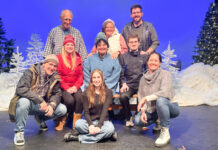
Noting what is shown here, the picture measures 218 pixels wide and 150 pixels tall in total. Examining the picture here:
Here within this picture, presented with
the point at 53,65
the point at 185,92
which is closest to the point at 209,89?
the point at 185,92

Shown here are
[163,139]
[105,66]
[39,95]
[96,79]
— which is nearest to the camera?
[163,139]

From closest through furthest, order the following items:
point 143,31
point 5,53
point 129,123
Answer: point 129,123 → point 143,31 → point 5,53

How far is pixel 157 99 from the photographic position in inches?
118

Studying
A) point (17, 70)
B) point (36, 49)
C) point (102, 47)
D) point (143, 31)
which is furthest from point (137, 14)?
point (36, 49)

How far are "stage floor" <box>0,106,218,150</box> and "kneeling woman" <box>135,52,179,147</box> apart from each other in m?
0.21

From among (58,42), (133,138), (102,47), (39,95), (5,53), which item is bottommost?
(133,138)

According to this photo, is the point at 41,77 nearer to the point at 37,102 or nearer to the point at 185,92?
the point at 37,102

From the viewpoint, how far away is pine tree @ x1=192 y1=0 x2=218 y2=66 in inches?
289

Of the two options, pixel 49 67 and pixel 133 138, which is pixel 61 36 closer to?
pixel 49 67

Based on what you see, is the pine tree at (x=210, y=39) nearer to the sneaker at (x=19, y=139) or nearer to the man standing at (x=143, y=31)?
the man standing at (x=143, y=31)

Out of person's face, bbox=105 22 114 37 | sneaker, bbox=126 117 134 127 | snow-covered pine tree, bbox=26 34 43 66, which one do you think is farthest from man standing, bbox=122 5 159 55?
snow-covered pine tree, bbox=26 34 43 66

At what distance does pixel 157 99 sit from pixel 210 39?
5.29 meters

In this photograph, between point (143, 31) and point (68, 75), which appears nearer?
point (68, 75)

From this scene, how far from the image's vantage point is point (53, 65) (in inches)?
126
